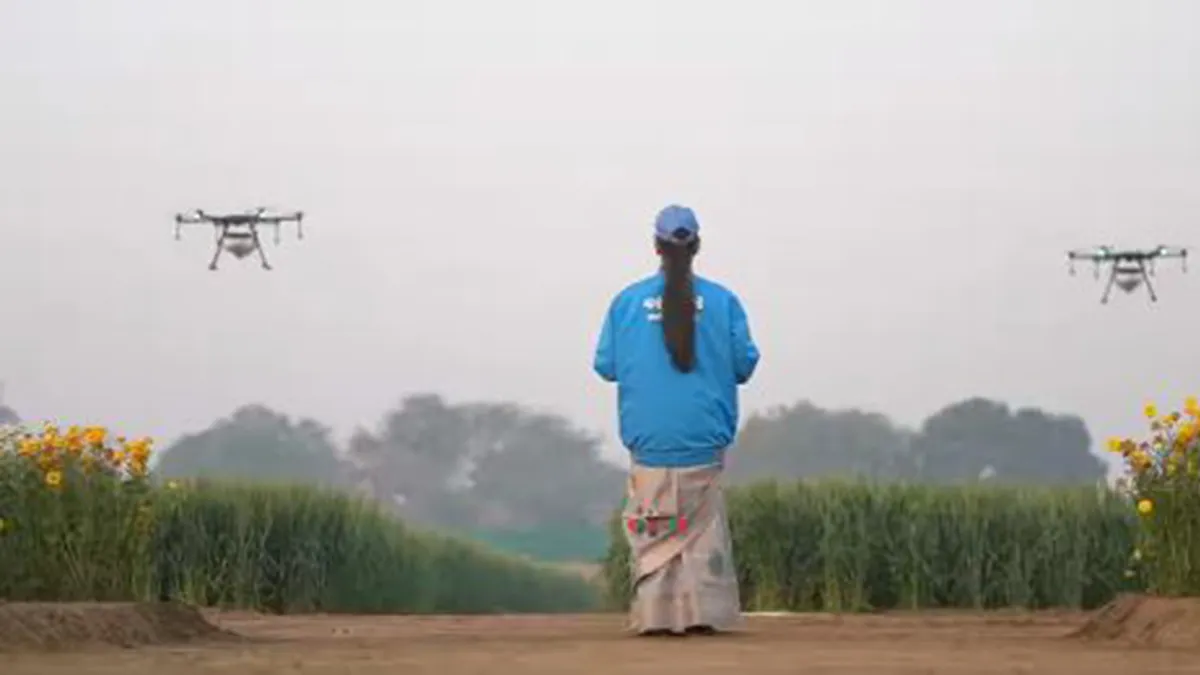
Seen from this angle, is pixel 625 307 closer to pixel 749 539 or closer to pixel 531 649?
pixel 531 649

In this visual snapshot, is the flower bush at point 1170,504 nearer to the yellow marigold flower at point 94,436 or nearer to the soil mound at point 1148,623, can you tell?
the soil mound at point 1148,623

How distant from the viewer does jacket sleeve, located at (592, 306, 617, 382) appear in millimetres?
11562

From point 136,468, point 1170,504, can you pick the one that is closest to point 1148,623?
point 1170,504

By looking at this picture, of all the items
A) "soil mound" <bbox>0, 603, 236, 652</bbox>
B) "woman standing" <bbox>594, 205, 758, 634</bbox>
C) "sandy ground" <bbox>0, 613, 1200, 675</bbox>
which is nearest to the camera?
"sandy ground" <bbox>0, 613, 1200, 675</bbox>

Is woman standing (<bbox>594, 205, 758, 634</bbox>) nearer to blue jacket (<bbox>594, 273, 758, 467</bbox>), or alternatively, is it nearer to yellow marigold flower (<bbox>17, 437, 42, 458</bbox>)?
blue jacket (<bbox>594, 273, 758, 467</bbox>)

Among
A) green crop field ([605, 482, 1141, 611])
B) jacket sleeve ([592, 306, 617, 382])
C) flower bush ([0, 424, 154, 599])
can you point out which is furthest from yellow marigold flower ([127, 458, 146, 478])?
green crop field ([605, 482, 1141, 611])

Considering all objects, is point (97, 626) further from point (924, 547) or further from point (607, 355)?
point (924, 547)

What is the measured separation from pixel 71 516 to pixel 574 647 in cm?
369

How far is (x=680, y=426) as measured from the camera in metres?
11.3

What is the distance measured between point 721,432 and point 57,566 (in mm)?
3792

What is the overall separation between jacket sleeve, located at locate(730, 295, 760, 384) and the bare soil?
140 cm

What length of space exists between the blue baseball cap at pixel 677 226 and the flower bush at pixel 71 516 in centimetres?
360

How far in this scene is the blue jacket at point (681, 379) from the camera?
37.1ft

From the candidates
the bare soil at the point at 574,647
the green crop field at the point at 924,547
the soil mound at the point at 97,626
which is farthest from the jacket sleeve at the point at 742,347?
the green crop field at the point at 924,547
